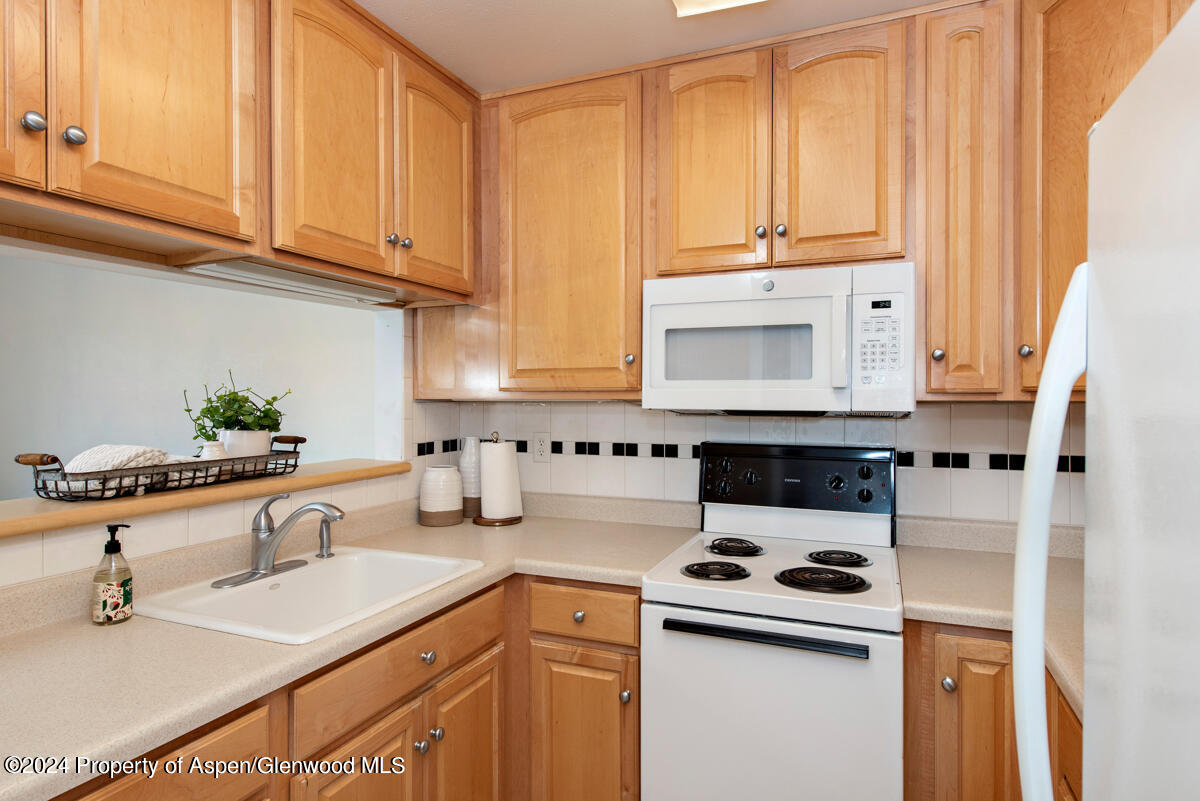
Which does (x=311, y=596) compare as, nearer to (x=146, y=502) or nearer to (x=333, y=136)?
(x=146, y=502)

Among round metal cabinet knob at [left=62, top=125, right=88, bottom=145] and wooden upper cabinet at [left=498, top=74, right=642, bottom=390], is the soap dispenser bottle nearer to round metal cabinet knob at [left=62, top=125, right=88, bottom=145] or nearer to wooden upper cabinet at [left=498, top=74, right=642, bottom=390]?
round metal cabinet knob at [left=62, top=125, right=88, bottom=145]

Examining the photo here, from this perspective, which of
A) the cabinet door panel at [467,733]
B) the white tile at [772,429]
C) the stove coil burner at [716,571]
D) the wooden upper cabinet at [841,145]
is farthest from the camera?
the white tile at [772,429]

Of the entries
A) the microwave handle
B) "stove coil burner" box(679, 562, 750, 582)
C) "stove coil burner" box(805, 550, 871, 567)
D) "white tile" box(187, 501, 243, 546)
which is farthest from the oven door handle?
"white tile" box(187, 501, 243, 546)

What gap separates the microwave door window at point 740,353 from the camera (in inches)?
70.1

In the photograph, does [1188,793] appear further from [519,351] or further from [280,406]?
[280,406]

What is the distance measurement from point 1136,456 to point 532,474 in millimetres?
2118

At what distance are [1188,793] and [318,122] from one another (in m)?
1.81

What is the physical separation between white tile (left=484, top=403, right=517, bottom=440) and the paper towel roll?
0.28 meters

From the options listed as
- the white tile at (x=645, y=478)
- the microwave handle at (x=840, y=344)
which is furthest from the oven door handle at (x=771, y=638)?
the white tile at (x=645, y=478)

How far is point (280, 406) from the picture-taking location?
2.61 metres

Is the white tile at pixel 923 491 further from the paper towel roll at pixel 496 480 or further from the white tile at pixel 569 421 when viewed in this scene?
the paper towel roll at pixel 496 480

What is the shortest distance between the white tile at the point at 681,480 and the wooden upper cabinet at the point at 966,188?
82cm

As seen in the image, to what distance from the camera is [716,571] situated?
1.66 m

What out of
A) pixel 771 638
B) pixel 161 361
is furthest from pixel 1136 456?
pixel 161 361
